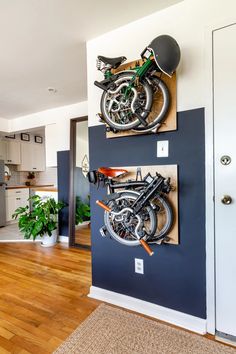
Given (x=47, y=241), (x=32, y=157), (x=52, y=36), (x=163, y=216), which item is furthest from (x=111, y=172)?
(x=32, y=157)

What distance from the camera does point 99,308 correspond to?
1773 millimetres

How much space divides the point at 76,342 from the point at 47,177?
510 centimetres

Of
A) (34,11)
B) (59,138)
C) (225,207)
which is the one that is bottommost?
(225,207)

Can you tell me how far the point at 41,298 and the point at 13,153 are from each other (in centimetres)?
404

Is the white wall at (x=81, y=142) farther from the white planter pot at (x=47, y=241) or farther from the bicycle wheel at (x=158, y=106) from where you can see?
the bicycle wheel at (x=158, y=106)

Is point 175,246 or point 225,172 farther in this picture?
point 175,246

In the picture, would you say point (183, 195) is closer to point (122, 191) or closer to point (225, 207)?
point (225, 207)

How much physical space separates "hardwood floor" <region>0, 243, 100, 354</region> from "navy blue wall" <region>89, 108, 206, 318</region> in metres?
0.40

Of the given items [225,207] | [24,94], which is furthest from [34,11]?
[225,207]

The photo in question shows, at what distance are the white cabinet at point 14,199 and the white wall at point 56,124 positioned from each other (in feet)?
5.48

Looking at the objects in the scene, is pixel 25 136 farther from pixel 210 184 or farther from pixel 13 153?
pixel 210 184

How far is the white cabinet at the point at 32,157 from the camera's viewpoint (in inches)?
213

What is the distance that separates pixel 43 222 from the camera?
10.4 feet

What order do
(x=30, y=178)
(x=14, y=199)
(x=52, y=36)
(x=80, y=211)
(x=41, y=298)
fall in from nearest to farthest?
(x=52, y=36) → (x=41, y=298) → (x=80, y=211) → (x=14, y=199) → (x=30, y=178)
